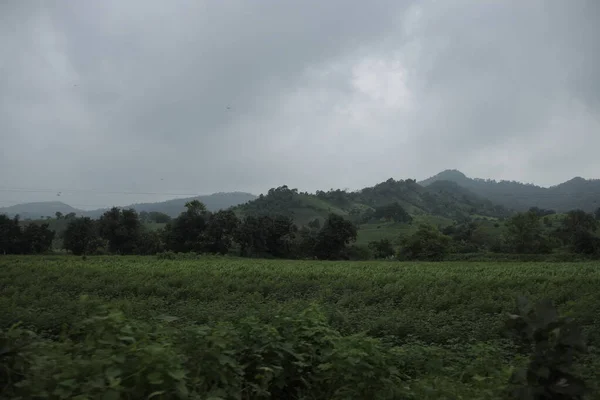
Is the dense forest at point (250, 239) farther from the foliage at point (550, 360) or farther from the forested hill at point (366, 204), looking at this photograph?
the foliage at point (550, 360)

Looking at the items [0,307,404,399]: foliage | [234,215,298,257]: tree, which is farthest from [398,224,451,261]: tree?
[0,307,404,399]: foliage

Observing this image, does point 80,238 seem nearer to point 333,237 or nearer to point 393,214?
point 333,237

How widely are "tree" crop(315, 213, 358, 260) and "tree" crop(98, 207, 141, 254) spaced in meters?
23.3

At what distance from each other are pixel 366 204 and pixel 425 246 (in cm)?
8429

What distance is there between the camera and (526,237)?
51.1 m

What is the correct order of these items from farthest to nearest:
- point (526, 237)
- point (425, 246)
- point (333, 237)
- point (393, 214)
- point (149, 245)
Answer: point (393, 214) < point (526, 237) < point (149, 245) < point (333, 237) < point (425, 246)

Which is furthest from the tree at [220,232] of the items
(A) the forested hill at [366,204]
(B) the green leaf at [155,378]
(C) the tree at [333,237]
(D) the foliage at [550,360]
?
(D) the foliage at [550,360]

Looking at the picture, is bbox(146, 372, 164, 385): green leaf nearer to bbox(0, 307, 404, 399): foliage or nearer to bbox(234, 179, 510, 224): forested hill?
bbox(0, 307, 404, 399): foliage

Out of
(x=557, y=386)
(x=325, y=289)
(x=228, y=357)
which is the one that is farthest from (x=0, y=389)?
(x=325, y=289)

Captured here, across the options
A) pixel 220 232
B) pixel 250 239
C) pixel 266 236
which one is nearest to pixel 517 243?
pixel 266 236

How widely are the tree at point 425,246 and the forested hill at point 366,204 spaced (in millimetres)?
42781

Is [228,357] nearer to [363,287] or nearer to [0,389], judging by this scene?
[0,389]

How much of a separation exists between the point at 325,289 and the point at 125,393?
50.3 feet

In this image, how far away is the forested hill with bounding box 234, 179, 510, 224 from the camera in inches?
4134
